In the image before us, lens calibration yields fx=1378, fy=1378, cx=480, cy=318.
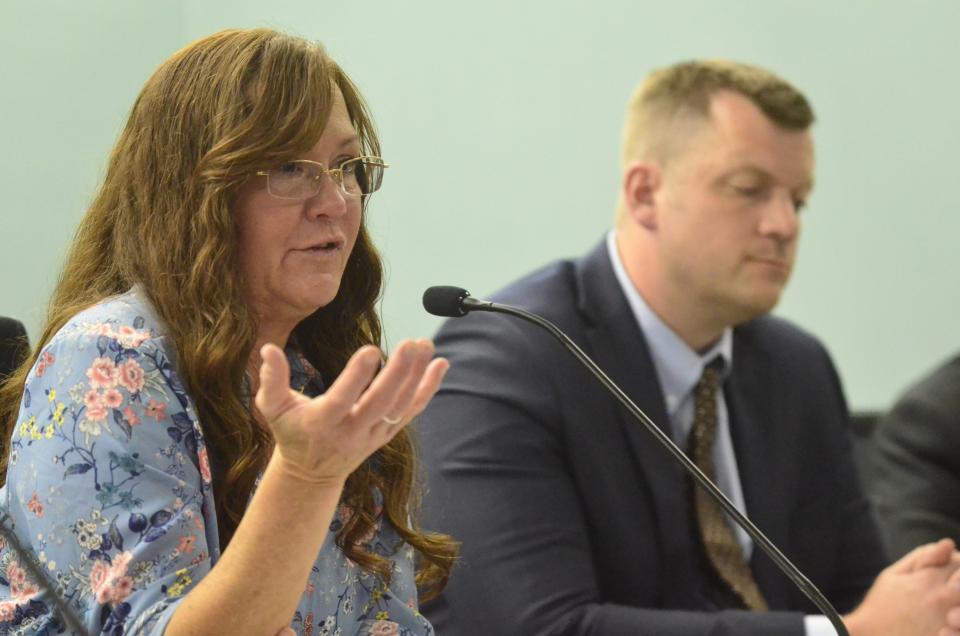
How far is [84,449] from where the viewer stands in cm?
131

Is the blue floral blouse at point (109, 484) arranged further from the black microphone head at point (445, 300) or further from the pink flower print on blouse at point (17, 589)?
the black microphone head at point (445, 300)

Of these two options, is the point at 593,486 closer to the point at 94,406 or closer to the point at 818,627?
the point at 818,627

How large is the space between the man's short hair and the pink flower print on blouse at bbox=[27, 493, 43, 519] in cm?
161

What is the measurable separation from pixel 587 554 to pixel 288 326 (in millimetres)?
769

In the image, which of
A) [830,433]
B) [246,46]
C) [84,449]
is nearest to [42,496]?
[84,449]

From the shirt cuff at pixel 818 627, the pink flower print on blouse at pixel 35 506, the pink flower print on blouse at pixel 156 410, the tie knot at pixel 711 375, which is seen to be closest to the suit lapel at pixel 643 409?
the tie knot at pixel 711 375

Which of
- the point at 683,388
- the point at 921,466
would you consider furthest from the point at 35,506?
the point at 921,466

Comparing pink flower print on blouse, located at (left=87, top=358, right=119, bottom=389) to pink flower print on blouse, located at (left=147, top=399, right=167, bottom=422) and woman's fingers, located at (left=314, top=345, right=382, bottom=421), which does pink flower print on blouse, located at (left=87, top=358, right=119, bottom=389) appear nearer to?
pink flower print on blouse, located at (left=147, top=399, right=167, bottom=422)

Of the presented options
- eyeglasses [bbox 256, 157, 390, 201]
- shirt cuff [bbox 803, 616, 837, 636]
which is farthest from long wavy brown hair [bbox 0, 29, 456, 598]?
shirt cuff [bbox 803, 616, 837, 636]

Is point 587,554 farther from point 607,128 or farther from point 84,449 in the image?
point 607,128

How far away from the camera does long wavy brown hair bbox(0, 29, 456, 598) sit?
1.44 meters

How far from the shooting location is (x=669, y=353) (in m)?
2.43

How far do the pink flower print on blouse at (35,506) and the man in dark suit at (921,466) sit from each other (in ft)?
6.21

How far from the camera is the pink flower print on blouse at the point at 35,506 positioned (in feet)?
4.32
